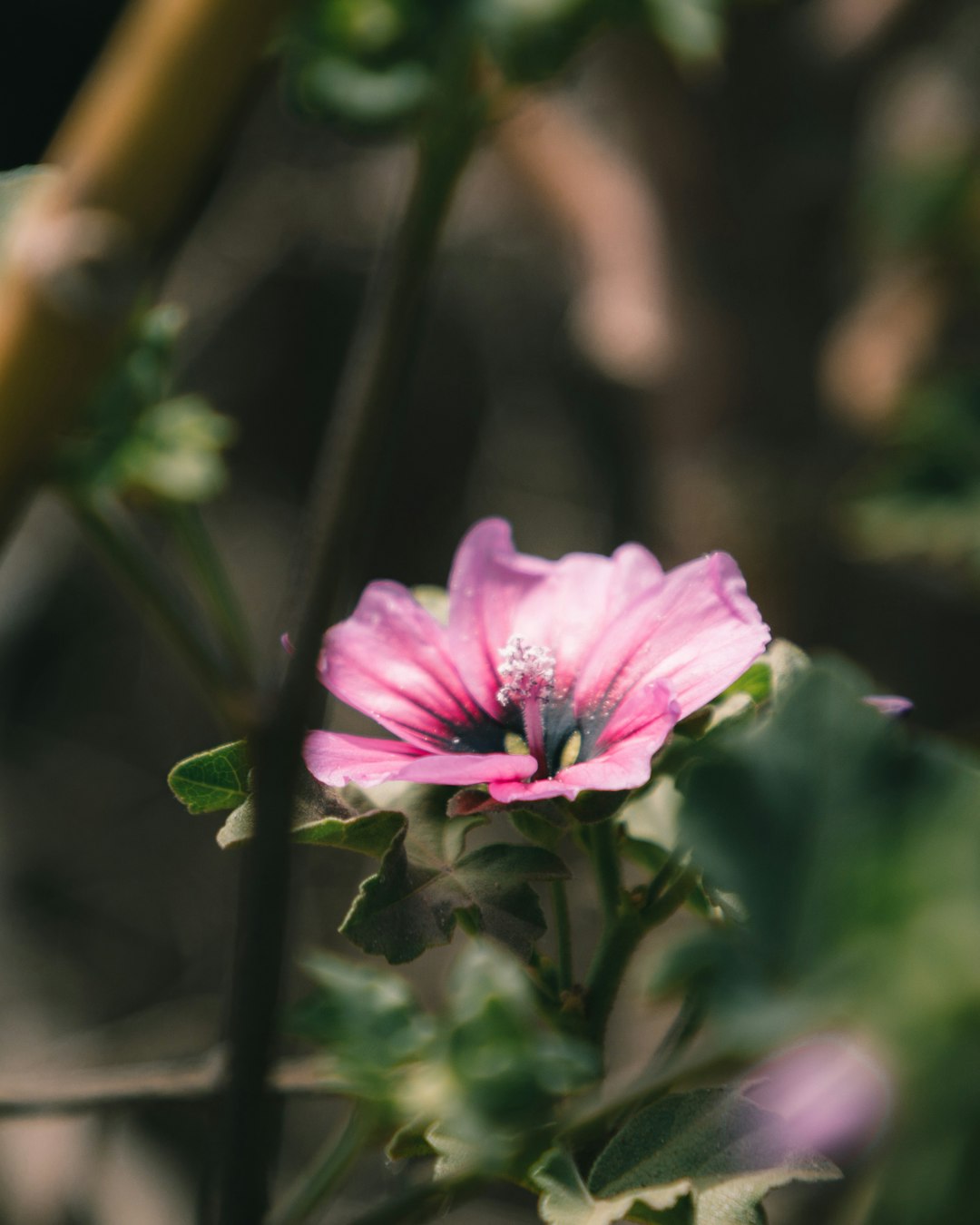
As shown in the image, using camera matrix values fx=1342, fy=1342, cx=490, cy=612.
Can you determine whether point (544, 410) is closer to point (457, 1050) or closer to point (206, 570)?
point (206, 570)

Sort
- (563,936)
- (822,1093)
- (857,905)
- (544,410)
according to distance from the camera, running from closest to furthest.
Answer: (857,905) → (822,1093) → (563,936) → (544,410)

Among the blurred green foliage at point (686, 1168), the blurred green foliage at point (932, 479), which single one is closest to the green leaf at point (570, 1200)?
the blurred green foliage at point (686, 1168)

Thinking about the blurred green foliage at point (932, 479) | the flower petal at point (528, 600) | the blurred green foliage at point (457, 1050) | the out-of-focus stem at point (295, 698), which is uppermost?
the out-of-focus stem at point (295, 698)

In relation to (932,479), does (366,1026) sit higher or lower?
higher

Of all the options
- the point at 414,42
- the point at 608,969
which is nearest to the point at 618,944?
the point at 608,969

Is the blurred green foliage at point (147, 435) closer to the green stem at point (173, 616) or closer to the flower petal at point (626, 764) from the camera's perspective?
the green stem at point (173, 616)

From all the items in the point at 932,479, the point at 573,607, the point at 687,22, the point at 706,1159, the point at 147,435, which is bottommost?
the point at 932,479
